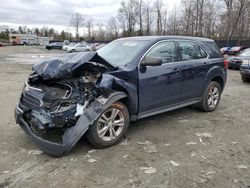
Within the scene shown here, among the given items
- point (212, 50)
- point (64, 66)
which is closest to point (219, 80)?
point (212, 50)

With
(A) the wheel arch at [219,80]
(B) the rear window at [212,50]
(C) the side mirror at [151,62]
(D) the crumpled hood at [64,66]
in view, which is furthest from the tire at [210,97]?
(D) the crumpled hood at [64,66]

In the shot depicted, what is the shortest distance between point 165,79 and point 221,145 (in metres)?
1.46

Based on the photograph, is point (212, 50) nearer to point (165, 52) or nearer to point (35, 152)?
point (165, 52)

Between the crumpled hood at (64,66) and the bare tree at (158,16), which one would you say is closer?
the crumpled hood at (64,66)

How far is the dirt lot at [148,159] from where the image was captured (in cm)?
306

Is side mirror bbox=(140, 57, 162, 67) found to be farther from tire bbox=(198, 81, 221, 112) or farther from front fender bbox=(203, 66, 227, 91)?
tire bbox=(198, 81, 221, 112)

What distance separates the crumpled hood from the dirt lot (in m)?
1.15

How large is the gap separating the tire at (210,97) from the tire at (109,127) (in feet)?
7.78

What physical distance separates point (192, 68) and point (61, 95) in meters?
2.79

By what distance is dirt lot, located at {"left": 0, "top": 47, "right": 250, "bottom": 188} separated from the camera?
3.06m

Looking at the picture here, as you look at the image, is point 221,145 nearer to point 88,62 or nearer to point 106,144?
point 106,144

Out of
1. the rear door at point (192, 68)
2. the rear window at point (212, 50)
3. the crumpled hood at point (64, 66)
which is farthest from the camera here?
the rear window at point (212, 50)

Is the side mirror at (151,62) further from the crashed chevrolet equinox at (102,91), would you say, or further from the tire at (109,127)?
the tire at (109,127)

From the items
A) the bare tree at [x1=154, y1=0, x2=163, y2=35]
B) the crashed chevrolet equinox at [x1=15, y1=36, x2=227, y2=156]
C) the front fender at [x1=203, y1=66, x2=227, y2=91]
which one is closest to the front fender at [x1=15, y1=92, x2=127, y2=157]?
the crashed chevrolet equinox at [x1=15, y1=36, x2=227, y2=156]
